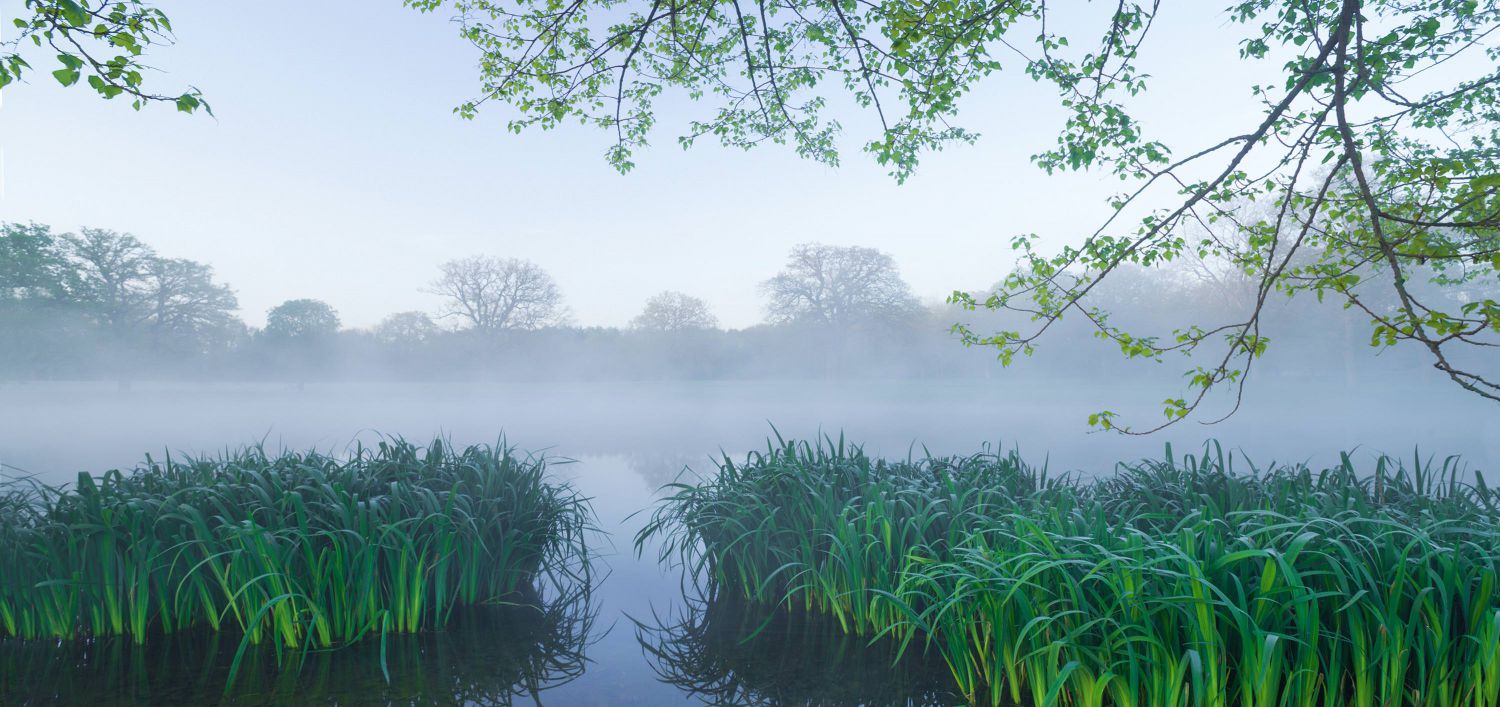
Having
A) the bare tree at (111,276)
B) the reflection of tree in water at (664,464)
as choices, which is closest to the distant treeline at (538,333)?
the bare tree at (111,276)

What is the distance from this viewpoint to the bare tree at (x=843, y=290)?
30625mm

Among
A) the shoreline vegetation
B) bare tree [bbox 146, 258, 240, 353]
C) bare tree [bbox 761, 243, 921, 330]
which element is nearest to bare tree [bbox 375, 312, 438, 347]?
bare tree [bbox 146, 258, 240, 353]

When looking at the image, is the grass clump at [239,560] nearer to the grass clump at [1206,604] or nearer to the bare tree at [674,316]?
the grass clump at [1206,604]

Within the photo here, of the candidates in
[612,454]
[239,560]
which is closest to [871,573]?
[239,560]

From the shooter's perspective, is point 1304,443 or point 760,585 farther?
point 1304,443

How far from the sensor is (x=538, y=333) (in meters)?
32.7

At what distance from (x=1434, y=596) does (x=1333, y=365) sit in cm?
3244

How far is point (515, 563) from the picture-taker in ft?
12.2

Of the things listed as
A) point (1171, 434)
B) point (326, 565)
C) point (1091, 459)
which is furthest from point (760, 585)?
point (1171, 434)

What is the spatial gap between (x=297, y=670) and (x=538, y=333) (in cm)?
3133

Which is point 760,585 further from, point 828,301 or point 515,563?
point 828,301

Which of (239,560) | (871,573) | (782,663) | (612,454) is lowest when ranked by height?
(612,454)

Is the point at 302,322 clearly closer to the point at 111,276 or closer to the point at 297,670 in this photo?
the point at 111,276

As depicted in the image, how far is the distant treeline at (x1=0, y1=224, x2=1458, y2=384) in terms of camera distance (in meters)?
22.8
